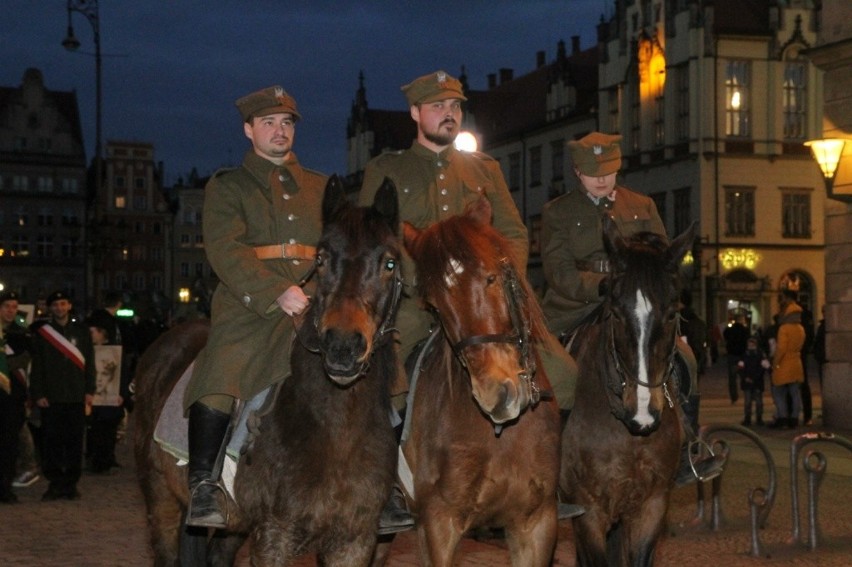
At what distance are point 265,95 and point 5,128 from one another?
12246 centimetres

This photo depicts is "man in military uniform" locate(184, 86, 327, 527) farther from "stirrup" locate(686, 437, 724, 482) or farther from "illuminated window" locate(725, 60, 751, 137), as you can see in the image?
"illuminated window" locate(725, 60, 751, 137)

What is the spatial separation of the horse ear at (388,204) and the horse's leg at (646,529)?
8.76 feet

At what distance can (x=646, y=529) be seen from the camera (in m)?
8.44

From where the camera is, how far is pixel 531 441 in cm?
736

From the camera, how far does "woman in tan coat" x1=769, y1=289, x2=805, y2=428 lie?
24.0 m

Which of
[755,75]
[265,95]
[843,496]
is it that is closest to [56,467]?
[843,496]

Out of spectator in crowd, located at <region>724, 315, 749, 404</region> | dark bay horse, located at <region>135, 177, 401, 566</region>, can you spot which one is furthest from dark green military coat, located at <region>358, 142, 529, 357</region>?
spectator in crowd, located at <region>724, 315, 749, 404</region>

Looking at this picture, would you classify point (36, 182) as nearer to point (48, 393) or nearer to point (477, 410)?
point (48, 393)

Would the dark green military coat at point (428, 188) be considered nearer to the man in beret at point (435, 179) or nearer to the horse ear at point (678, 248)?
the man in beret at point (435, 179)

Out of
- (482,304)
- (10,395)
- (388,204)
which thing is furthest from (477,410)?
(10,395)

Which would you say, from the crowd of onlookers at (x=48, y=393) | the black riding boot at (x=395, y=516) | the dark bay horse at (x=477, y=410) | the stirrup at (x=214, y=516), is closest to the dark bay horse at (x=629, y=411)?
the dark bay horse at (x=477, y=410)

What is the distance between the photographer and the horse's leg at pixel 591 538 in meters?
8.26

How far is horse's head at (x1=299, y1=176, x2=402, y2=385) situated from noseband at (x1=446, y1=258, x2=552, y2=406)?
0.39m

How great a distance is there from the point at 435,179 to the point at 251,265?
1.45 metres
